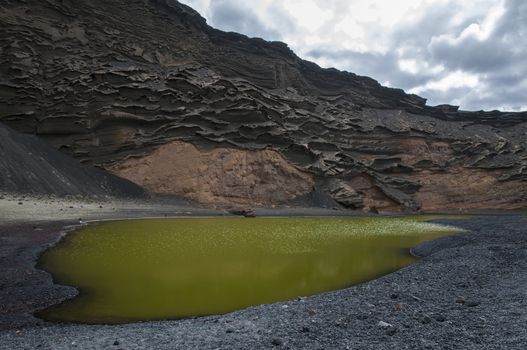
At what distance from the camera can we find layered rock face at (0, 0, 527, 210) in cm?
4988

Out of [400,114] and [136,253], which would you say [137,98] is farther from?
[400,114]

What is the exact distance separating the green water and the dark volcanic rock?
13.8 meters

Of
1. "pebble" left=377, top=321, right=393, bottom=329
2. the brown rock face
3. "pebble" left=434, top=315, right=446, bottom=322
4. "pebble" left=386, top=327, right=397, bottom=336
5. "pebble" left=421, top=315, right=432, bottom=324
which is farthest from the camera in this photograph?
the brown rock face

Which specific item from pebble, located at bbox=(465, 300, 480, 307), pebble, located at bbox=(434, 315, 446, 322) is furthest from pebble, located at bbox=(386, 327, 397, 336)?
pebble, located at bbox=(465, 300, 480, 307)

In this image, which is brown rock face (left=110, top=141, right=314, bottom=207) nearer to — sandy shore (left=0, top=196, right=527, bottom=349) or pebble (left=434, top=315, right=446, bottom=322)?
sandy shore (left=0, top=196, right=527, bottom=349)

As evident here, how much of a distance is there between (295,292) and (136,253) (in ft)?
29.0

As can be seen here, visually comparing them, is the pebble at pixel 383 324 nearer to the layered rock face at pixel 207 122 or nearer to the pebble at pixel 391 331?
the pebble at pixel 391 331

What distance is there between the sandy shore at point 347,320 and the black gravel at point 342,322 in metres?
0.02

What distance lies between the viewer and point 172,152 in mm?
51156

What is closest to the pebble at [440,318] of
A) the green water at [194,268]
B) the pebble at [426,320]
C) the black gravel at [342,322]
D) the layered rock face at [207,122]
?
the black gravel at [342,322]

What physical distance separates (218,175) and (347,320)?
44.5m

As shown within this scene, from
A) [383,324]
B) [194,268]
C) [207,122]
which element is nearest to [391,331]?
[383,324]

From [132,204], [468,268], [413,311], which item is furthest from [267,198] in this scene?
[413,311]

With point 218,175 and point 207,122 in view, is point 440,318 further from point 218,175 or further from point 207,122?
point 207,122
